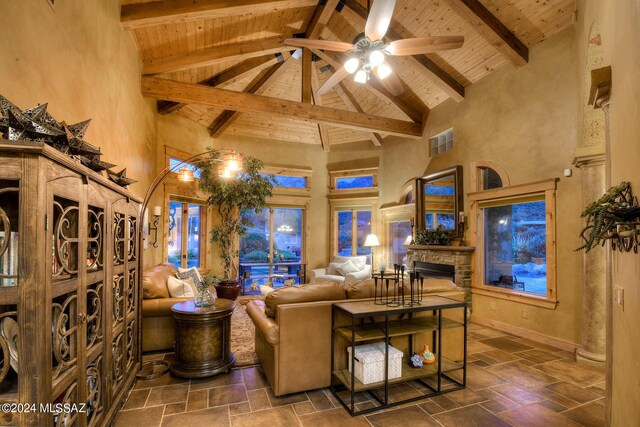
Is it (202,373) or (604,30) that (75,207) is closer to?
(202,373)

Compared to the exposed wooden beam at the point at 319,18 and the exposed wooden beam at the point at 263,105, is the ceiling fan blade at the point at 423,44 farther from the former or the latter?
the exposed wooden beam at the point at 263,105

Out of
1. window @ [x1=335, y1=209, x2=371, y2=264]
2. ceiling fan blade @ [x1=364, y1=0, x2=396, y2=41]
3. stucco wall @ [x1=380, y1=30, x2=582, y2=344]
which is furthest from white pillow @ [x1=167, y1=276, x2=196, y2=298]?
window @ [x1=335, y1=209, x2=371, y2=264]

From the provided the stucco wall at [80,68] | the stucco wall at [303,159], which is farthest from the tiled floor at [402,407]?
the stucco wall at [303,159]

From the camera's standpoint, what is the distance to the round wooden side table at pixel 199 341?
321 cm

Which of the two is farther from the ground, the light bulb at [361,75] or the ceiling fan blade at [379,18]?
the ceiling fan blade at [379,18]

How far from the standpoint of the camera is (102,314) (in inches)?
85.6

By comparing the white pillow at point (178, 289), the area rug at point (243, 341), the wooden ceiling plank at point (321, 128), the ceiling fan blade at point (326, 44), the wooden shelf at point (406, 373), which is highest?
the wooden ceiling plank at point (321, 128)

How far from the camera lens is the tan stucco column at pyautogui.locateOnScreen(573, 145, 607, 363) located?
12.0 ft

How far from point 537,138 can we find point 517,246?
5.46 ft

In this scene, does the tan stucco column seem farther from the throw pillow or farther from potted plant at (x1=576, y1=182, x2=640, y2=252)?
the throw pillow

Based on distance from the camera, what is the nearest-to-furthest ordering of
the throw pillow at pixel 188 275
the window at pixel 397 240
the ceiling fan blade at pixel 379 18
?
the ceiling fan blade at pixel 379 18, the throw pillow at pixel 188 275, the window at pixel 397 240

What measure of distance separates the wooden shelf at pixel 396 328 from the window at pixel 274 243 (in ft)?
17.7

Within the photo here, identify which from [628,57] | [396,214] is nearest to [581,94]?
[628,57]

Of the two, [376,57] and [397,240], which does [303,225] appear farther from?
[376,57]
